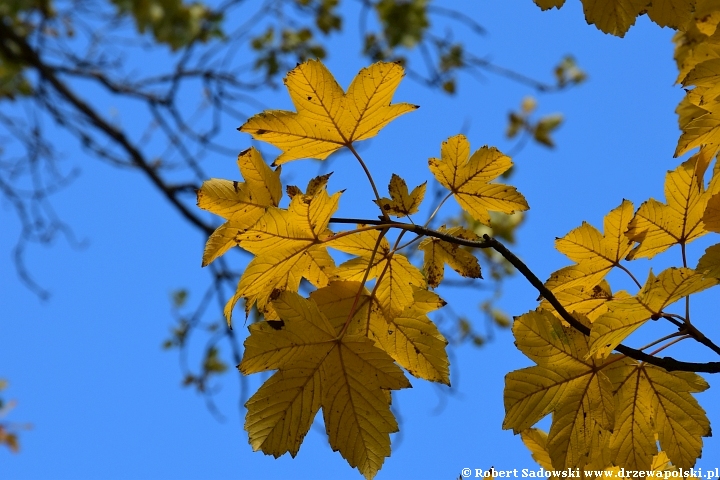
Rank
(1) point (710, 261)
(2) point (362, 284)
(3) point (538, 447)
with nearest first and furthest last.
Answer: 1. (1) point (710, 261)
2. (2) point (362, 284)
3. (3) point (538, 447)

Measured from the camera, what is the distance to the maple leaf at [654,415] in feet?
3.10

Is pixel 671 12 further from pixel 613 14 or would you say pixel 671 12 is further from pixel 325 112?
pixel 325 112

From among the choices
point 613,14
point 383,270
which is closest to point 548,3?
point 613,14

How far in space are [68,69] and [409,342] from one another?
12.7 ft

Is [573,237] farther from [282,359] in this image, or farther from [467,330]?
[467,330]

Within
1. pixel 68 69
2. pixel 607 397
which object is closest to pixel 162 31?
pixel 68 69

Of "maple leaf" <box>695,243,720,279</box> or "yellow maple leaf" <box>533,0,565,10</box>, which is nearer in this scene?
"maple leaf" <box>695,243,720,279</box>

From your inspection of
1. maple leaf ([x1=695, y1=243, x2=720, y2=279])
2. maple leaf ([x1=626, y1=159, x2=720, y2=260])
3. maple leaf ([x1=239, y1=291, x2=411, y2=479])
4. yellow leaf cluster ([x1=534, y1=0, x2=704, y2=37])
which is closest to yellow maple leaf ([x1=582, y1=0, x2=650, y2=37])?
yellow leaf cluster ([x1=534, y1=0, x2=704, y2=37])

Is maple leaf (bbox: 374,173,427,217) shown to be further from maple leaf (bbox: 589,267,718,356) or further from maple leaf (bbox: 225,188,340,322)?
maple leaf (bbox: 589,267,718,356)

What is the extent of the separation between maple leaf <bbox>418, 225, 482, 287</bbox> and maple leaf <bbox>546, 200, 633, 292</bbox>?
0.43 ft

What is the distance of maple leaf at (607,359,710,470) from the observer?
37.2 inches

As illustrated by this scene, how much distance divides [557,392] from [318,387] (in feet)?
1.23

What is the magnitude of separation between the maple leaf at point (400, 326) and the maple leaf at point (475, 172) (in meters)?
0.17

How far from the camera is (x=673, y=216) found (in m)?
0.95
